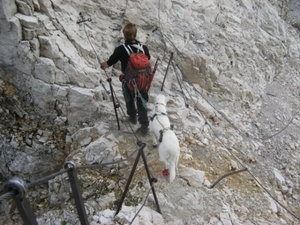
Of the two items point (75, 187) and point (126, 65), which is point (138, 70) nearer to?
point (126, 65)

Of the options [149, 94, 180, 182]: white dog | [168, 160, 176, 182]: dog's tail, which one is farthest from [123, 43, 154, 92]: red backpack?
[168, 160, 176, 182]: dog's tail

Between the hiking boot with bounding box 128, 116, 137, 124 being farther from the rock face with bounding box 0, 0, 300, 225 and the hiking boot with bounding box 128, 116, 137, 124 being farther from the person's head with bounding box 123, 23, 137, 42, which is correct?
the person's head with bounding box 123, 23, 137, 42

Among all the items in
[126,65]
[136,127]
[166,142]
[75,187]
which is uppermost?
[126,65]

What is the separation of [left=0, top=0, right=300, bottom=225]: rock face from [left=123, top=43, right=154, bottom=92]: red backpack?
3.81 ft

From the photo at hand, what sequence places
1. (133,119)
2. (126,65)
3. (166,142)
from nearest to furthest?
(166,142)
(126,65)
(133,119)

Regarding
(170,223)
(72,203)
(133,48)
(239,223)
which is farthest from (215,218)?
(133,48)

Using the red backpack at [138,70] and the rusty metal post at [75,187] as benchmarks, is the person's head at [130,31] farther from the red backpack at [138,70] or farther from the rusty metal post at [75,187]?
the rusty metal post at [75,187]

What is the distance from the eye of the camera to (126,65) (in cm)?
544

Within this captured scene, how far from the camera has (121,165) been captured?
541 cm

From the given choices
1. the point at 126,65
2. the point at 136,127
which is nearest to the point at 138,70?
the point at 126,65

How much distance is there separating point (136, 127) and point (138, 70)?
1.43 meters

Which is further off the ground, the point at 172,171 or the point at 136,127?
the point at 172,171

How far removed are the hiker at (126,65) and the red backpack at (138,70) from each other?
82mm

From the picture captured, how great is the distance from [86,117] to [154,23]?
12.0ft
